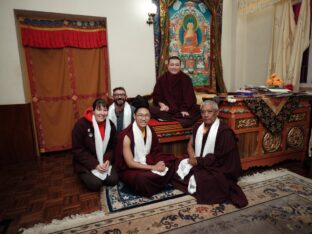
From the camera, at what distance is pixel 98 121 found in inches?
96.7

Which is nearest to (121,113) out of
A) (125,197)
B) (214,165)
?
(125,197)

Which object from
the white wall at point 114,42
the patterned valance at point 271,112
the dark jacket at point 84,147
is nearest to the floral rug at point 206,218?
the dark jacket at point 84,147

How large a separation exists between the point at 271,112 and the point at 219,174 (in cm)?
119

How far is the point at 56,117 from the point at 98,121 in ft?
5.76

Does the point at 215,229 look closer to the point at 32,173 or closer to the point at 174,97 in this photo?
the point at 174,97

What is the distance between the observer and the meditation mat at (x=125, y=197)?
2061 millimetres

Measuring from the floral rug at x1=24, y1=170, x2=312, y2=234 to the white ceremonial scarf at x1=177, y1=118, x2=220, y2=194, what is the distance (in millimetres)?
166

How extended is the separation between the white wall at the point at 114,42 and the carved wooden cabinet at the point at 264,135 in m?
1.92

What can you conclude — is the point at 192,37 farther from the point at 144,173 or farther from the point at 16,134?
the point at 16,134

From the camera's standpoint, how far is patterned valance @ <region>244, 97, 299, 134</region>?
8.44 feet

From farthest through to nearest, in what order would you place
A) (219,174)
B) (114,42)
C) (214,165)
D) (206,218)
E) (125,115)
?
(114,42), (125,115), (214,165), (219,174), (206,218)

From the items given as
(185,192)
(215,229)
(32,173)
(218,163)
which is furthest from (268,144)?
(32,173)

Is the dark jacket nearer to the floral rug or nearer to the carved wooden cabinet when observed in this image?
the floral rug

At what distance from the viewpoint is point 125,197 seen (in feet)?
7.29
